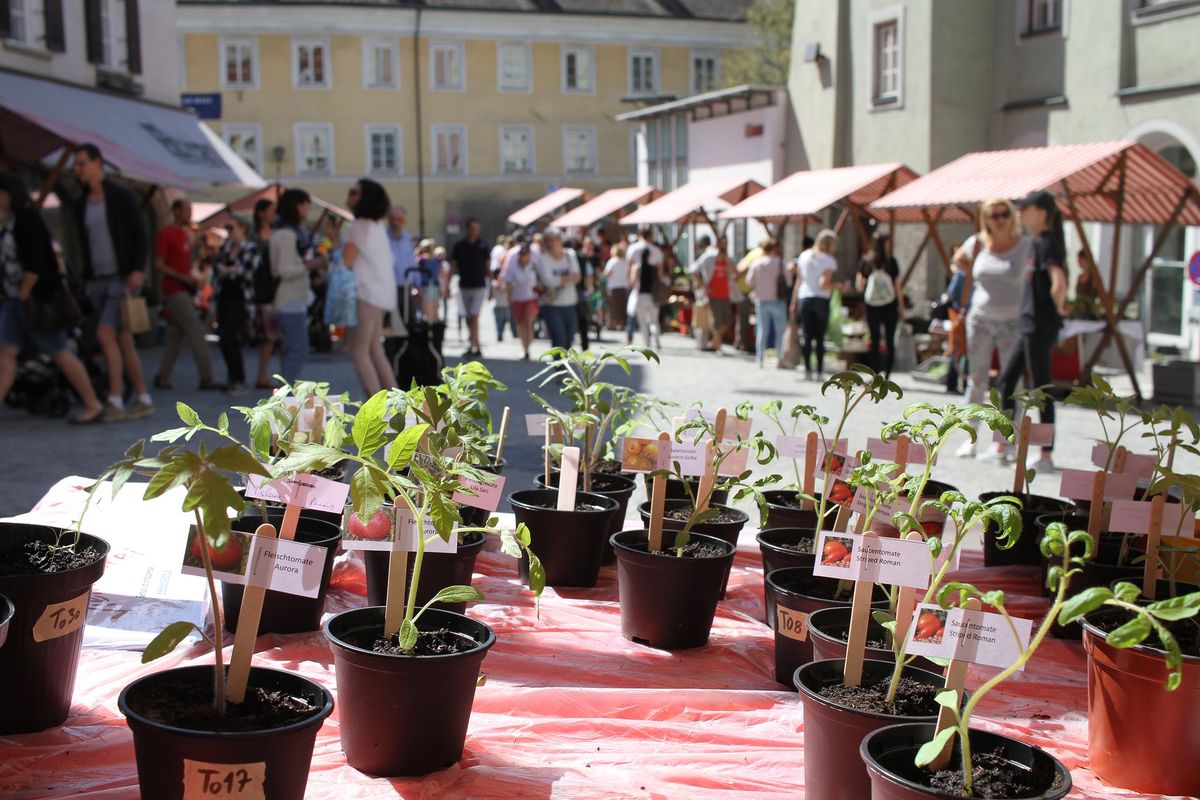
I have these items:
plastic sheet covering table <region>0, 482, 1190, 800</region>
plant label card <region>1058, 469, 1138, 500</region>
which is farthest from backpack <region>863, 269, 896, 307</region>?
plastic sheet covering table <region>0, 482, 1190, 800</region>

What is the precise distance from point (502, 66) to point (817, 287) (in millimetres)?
29944

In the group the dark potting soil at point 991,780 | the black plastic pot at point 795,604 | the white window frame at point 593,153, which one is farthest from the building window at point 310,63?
the dark potting soil at point 991,780

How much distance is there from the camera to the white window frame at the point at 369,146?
3994 centimetres

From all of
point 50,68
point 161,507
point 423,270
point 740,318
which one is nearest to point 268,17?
point 50,68

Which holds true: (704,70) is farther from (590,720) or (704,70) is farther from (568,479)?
(590,720)

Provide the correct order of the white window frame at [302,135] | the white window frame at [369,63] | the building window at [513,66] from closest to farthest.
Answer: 1. the white window frame at [369,63]
2. the white window frame at [302,135]
3. the building window at [513,66]

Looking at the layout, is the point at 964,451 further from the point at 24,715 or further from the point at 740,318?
the point at 740,318

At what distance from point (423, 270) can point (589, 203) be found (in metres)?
13.7

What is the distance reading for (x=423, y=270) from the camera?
10.4m

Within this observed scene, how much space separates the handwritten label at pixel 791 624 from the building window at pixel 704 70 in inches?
1550

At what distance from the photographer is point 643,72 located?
4128 centimetres

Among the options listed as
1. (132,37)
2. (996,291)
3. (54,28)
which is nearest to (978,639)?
(996,291)

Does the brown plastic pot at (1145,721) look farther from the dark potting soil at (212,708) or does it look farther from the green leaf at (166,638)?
the green leaf at (166,638)

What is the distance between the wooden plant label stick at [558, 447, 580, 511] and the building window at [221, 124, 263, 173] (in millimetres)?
37345
